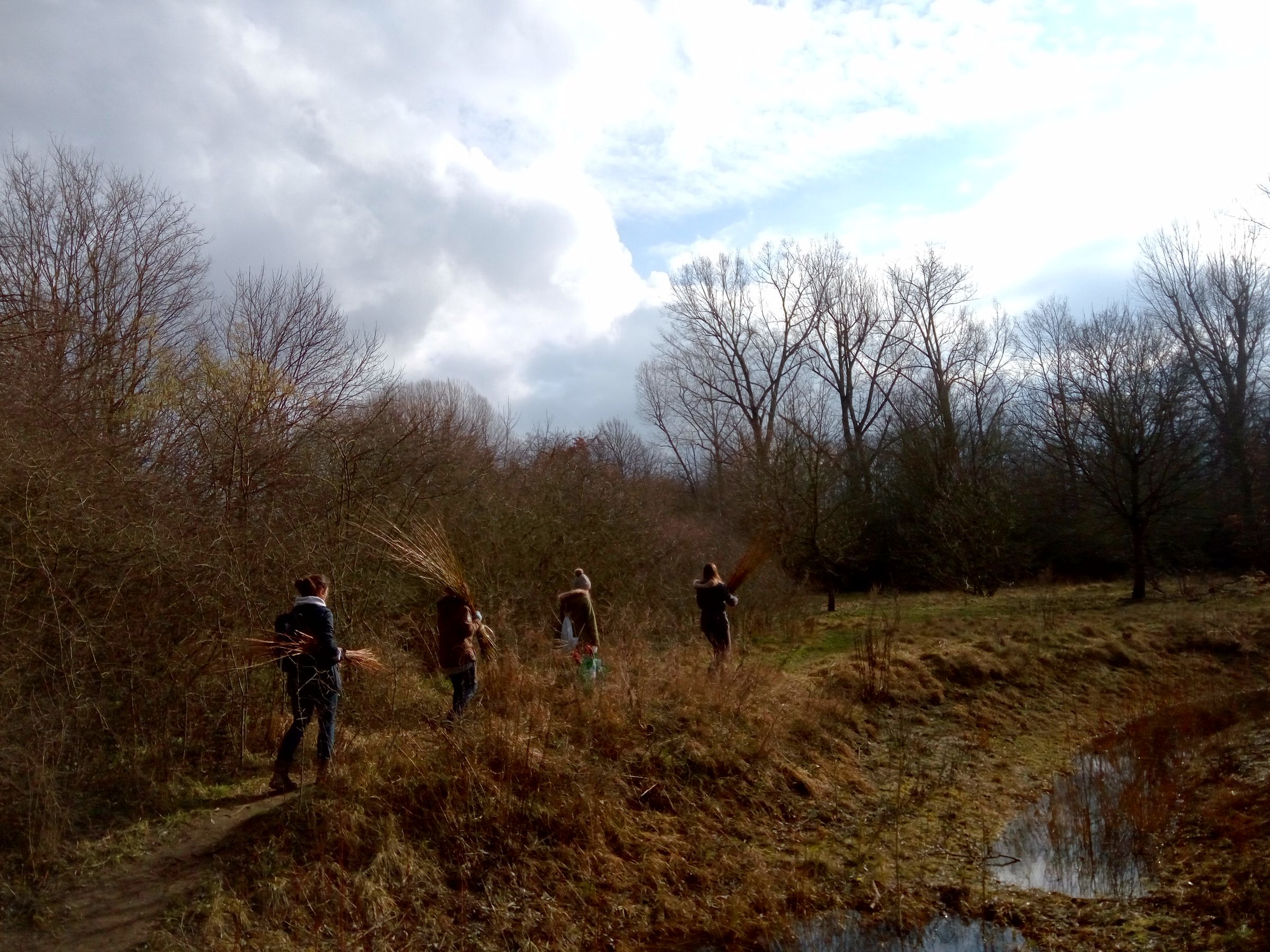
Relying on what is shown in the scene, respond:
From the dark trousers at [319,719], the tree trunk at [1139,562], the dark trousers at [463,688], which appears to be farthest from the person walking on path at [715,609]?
the tree trunk at [1139,562]

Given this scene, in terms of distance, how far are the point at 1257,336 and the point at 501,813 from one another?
3450cm

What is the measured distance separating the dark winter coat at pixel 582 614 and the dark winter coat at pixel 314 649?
388cm

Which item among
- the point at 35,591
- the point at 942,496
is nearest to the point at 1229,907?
the point at 35,591

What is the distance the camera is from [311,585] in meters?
7.16

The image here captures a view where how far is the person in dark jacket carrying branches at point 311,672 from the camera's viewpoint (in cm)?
709

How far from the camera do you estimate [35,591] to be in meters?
6.71

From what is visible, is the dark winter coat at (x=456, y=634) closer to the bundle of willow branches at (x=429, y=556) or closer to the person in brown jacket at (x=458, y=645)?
the person in brown jacket at (x=458, y=645)

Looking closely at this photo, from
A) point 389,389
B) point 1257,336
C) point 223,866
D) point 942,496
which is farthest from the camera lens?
point 1257,336

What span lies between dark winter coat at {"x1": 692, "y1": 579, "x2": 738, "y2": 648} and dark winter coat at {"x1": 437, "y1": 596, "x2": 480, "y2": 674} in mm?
4190

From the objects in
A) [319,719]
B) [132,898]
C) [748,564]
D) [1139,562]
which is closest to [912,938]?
[319,719]

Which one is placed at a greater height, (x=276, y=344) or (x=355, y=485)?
(x=276, y=344)

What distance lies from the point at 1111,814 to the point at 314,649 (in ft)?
24.3

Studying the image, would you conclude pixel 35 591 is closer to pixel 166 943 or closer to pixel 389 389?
pixel 166 943

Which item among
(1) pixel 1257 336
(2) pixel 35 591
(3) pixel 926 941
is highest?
(1) pixel 1257 336
